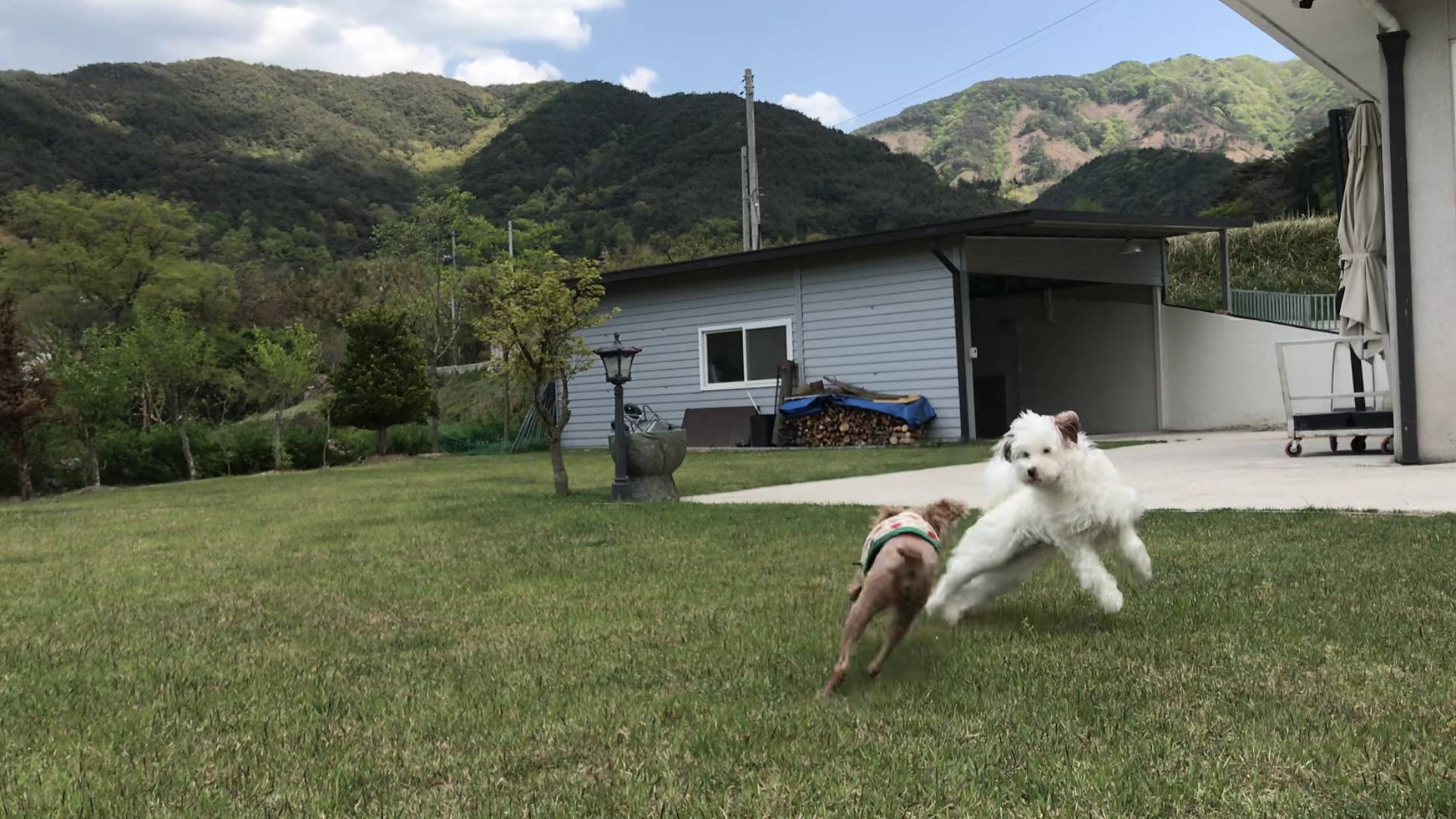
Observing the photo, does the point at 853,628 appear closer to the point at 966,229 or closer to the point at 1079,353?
the point at 966,229

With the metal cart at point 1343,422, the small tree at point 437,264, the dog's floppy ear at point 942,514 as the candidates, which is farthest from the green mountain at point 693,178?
the dog's floppy ear at point 942,514

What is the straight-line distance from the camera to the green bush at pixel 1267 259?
20125 mm

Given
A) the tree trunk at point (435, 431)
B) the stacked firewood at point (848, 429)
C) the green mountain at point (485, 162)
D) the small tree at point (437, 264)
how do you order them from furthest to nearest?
the green mountain at point (485, 162) < the small tree at point (437, 264) < the tree trunk at point (435, 431) < the stacked firewood at point (848, 429)

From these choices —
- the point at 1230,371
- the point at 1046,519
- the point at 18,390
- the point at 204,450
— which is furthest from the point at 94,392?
the point at 1230,371

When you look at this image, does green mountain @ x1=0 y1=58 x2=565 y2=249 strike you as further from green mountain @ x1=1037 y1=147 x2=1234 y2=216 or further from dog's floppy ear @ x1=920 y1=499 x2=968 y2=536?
dog's floppy ear @ x1=920 y1=499 x2=968 y2=536

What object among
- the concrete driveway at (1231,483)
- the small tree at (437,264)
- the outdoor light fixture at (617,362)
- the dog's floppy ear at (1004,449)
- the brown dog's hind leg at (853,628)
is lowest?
the concrete driveway at (1231,483)

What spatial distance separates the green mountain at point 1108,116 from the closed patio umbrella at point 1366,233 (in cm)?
5185

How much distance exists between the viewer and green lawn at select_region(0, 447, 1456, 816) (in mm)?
2023

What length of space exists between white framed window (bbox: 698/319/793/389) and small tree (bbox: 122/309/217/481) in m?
8.18

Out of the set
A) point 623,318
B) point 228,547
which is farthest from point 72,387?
point 228,547

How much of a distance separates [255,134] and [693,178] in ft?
88.9

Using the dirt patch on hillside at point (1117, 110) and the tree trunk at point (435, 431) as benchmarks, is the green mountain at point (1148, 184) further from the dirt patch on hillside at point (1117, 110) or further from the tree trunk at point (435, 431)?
the dirt patch on hillside at point (1117, 110)

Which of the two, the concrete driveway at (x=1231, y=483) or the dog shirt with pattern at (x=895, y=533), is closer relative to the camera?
the dog shirt with pattern at (x=895, y=533)

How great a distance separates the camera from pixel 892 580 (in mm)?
2496
